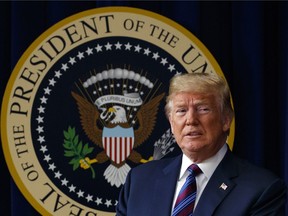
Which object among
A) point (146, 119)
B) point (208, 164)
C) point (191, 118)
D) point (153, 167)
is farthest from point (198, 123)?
point (146, 119)

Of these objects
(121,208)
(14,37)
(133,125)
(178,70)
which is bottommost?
(121,208)

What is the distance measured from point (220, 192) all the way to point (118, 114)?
0.76 m

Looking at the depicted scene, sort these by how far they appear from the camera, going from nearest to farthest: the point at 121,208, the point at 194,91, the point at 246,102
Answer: the point at 194,91 → the point at 121,208 → the point at 246,102

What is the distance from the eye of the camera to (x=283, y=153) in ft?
7.43

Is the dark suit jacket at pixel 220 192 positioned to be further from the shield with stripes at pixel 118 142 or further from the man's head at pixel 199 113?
the shield with stripes at pixel 118 142

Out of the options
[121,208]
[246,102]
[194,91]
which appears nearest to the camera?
[194,91]

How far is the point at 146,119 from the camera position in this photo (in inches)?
89.8

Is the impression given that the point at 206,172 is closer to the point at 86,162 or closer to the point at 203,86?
the point at 203,86

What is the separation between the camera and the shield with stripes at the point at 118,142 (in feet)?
7.48

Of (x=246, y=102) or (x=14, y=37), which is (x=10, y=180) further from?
(x=246, y=102)

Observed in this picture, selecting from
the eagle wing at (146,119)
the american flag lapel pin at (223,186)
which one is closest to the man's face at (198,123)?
the american flag lapel pin at (223,186)

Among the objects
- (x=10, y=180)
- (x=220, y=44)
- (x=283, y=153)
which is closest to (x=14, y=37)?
(x=10, y=180)

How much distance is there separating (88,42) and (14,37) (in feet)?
0.95

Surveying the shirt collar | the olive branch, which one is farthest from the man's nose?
the olive branch
